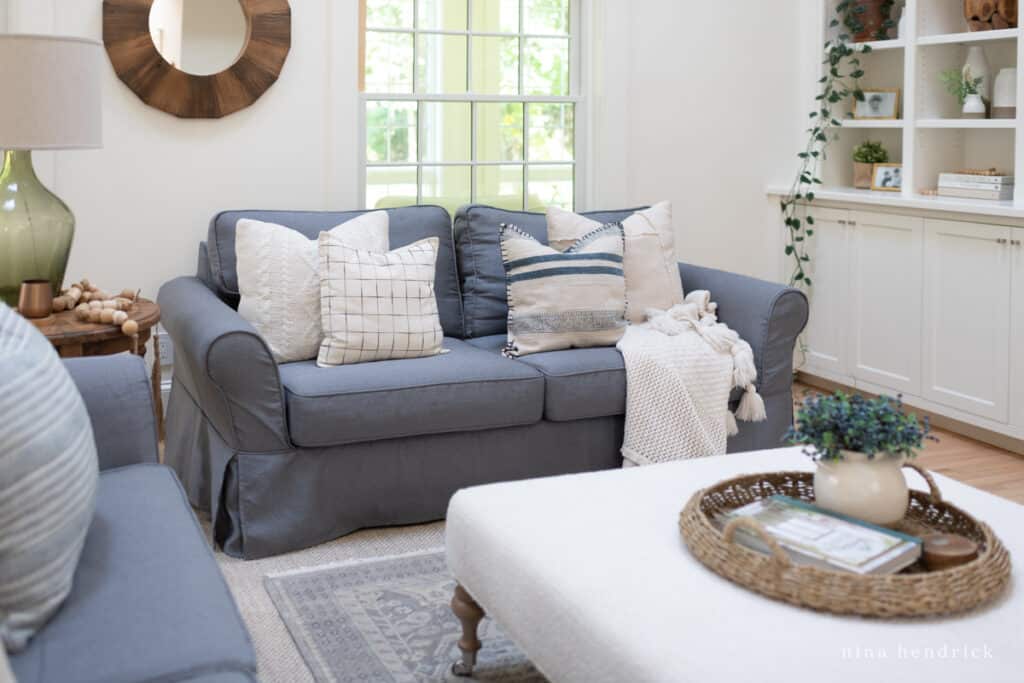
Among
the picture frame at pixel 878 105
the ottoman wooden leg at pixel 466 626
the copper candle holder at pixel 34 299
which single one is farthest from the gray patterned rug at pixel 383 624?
the picture frame at pixel 878 105

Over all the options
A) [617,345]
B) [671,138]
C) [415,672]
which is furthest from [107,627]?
[671,138]

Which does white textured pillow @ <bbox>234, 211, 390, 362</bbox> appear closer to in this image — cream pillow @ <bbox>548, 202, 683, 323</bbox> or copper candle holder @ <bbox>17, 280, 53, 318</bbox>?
copper candle holder @ <bbox>17, 280, 53, 318</bbox>

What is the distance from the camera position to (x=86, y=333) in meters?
3.12

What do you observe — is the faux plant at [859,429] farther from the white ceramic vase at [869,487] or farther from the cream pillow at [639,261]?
the cream pillow at [639,261]

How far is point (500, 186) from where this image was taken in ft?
15.9

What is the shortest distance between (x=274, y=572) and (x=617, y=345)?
1.32 meters

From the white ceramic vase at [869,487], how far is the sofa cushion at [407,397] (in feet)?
4.94

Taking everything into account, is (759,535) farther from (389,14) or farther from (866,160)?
(866,160)

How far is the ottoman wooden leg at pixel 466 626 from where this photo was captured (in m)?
2.48

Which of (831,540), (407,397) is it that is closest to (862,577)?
(831,540)

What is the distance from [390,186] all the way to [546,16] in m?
0.98

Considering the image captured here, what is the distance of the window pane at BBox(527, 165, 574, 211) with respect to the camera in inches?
194

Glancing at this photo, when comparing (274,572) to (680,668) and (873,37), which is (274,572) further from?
(873,37)

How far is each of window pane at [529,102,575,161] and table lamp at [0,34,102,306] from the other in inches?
79.8
